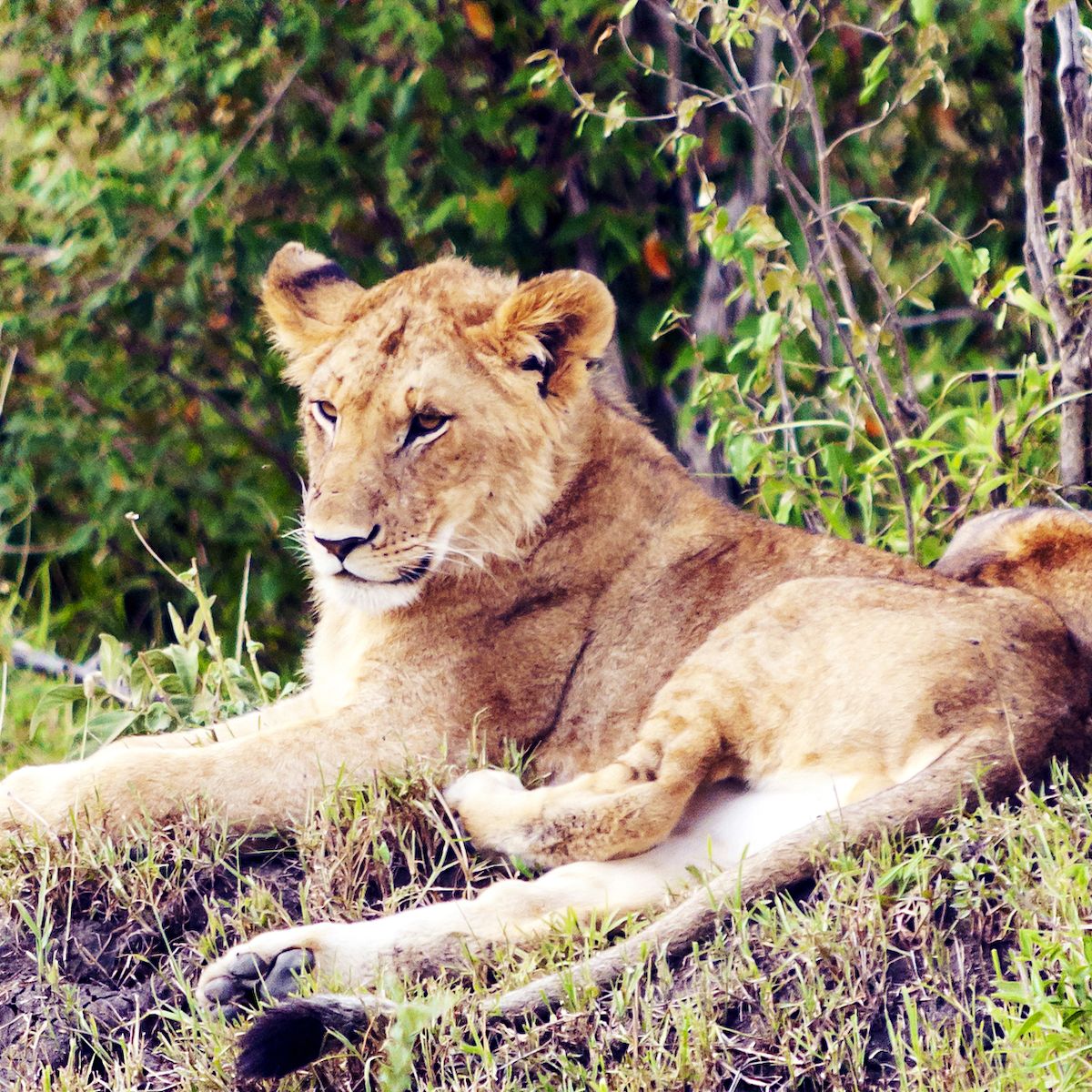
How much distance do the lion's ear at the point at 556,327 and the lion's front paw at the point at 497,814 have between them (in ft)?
3.07

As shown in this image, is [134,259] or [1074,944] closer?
[1074,944]

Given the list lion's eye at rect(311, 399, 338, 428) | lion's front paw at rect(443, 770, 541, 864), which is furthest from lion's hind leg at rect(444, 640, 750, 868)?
lion's eye at rect(311, 399, 338, 428)

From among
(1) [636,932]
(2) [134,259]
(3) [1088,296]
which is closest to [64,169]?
(2) [134,259]

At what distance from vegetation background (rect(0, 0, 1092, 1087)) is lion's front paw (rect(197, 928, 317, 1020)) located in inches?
65.1

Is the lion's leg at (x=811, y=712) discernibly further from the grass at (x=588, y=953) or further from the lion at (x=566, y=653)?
the grass at (x=588, y=953)

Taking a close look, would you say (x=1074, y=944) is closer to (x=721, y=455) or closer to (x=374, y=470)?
(x=374, y=470)

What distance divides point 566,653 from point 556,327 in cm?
72

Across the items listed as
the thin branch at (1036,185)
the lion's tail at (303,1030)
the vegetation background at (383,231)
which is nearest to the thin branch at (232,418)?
the vegetation background at (383,231)

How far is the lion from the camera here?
9.87 feet

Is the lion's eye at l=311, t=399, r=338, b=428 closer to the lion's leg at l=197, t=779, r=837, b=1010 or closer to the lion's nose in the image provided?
the lion's nose

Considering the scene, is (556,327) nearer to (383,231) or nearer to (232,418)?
(383,231)

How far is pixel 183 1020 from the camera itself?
2762 mm

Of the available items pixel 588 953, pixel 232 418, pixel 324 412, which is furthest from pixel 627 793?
pixel 232 418

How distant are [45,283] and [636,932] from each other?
4.07m
